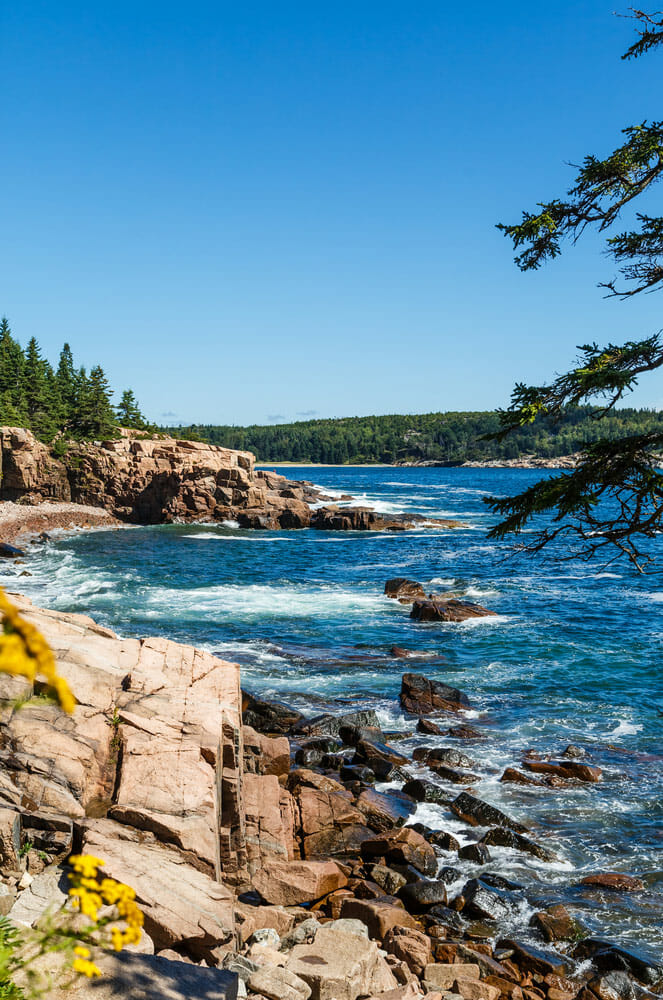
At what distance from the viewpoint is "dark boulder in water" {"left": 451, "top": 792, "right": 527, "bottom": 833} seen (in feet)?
44.9

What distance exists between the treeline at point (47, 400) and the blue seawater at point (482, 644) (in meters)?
17.3

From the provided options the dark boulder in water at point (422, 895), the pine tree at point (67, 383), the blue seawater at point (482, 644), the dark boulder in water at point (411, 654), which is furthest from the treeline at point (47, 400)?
the dark boulder in water at point (422, 895)

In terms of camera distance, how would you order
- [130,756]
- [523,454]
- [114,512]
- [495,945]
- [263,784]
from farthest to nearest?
[523,454]
[114,512]
[263,784]
[495,945]
[130,756]

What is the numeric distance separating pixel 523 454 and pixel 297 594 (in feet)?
573

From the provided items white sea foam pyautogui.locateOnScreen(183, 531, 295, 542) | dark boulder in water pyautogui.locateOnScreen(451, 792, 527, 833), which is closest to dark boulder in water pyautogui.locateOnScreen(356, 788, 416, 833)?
dark boulder in water pyautogui.locateOnScreen(451, 792, 527, 833)

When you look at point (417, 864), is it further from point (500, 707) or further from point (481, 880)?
point (500, 707)

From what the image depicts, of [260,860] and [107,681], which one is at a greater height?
[107,681]

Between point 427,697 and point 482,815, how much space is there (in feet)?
21.4

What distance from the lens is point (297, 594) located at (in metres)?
34.6

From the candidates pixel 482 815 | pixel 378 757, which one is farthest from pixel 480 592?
pixel 482 815

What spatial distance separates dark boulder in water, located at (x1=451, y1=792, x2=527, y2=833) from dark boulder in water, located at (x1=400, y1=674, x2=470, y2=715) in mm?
5575

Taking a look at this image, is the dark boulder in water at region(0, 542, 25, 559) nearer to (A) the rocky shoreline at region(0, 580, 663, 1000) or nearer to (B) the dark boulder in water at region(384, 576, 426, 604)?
(B) the dark boulder in water at region(384, 576, 426, 604)

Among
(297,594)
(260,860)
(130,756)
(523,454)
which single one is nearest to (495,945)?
(260,860)

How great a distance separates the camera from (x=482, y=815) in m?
13.8
